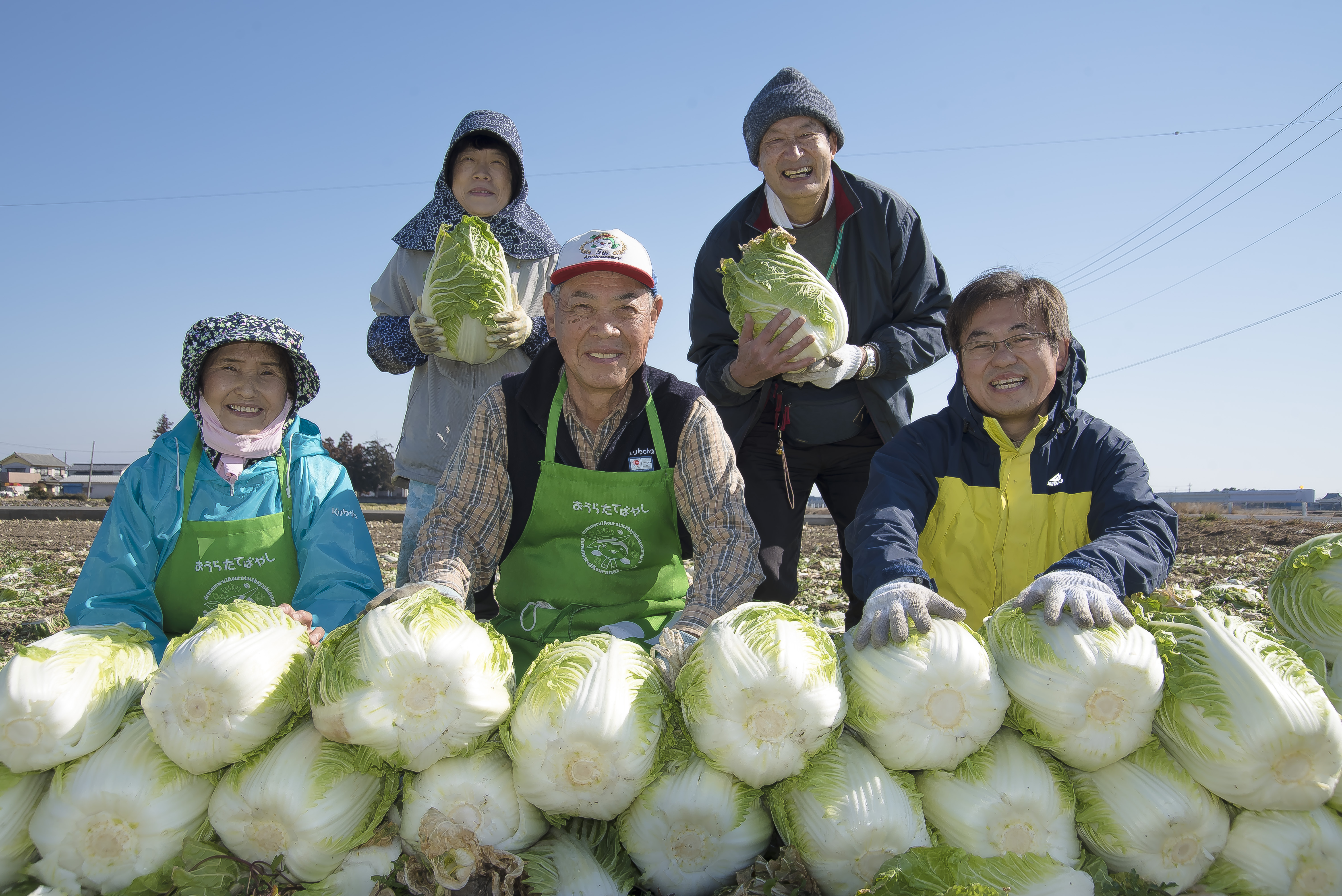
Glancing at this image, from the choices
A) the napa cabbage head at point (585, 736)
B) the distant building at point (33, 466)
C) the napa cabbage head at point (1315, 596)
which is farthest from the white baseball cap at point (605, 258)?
the distant building at point (33, 466)

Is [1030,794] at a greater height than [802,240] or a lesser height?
lesser

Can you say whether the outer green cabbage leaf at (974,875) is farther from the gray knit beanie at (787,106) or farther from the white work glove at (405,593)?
the gray knit beanie at (787,106)

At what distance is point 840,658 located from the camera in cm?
273

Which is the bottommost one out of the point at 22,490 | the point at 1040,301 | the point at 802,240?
the point at 22,490

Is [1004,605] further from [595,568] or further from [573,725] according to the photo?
[595,568]

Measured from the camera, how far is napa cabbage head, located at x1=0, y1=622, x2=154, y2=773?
250 cm

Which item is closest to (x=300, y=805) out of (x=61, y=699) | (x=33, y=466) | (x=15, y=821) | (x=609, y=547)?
(x=61, y=699)

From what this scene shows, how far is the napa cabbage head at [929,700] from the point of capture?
2467mm

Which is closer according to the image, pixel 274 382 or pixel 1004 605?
pixel 1004 605

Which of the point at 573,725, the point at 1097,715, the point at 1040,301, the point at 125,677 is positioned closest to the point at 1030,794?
the point at 1097,715

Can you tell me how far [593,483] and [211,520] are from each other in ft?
6.19

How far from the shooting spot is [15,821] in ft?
8.38

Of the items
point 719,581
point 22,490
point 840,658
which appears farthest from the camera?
point 22,490

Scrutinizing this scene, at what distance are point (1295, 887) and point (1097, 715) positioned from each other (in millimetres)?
856
